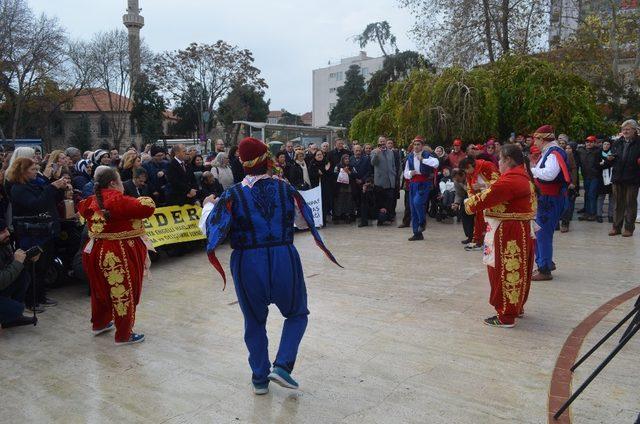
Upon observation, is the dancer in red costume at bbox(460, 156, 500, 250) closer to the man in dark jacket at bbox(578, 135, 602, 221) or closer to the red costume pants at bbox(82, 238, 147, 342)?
the red costume pants at bbox(82, 238, 147, 342)

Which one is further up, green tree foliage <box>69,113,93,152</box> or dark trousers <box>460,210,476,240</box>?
Answer: green tree foliage <box>69,113,93,152</box>

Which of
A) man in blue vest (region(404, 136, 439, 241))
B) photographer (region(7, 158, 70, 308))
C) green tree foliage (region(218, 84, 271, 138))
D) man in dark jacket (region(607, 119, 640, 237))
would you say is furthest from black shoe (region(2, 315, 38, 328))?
green tree foliage (region(218, 84, 271, 138))

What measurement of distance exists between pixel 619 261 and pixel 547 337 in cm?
371

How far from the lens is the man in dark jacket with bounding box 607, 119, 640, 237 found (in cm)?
962

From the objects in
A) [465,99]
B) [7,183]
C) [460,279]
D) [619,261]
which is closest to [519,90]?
[465,99]

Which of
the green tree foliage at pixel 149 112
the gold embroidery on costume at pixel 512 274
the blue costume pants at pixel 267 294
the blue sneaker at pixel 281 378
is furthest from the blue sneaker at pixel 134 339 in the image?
the green tree foliage at pixel 149 112

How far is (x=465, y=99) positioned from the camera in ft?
46.9

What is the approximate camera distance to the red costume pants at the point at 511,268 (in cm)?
525

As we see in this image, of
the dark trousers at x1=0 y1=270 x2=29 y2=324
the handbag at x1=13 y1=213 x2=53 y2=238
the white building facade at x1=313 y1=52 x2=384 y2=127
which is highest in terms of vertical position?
the white building facade at x1=313 y1=52 x2=384 y2=127

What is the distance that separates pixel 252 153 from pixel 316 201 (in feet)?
25.9

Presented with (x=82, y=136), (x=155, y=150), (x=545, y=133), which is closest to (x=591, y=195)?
(x=545, y=133)

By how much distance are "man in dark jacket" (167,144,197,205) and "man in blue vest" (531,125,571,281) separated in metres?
5.38

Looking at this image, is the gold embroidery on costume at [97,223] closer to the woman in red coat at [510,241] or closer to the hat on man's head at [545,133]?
the woman in red coat at [510,241]

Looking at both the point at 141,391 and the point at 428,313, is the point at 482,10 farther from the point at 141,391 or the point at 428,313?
the point at 141,391
